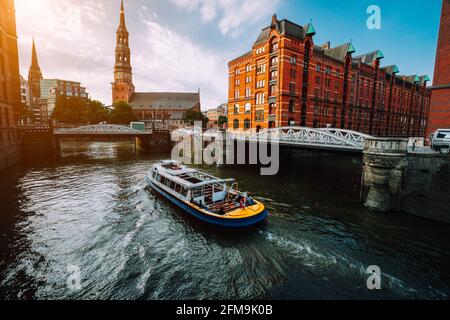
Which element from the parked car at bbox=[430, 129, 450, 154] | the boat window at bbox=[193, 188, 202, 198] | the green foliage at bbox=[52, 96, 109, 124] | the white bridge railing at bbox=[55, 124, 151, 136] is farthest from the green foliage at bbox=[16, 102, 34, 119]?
the parked car at bbox=[430, 129, 450, 154]

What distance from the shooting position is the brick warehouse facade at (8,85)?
28.8 metres

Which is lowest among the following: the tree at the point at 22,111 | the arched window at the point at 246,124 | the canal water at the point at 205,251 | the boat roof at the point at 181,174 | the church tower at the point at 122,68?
the canal water at the point at 205,251

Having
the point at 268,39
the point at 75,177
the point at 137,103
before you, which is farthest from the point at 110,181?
the point at 137,103

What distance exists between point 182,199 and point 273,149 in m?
21.5

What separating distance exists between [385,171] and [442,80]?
15165 millimetres

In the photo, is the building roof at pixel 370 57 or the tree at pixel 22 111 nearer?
the tree at pixel 22 111

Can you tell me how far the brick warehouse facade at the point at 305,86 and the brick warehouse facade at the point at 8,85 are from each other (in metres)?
38.6

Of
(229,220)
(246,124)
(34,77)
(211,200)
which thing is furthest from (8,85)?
(34,77)

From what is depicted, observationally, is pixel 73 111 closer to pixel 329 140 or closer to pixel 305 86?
pixel 305 86

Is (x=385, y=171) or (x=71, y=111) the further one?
(x=71, y=111)

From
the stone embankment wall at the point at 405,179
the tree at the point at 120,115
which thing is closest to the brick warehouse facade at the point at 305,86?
the stone embankment wall at the point at 405,179

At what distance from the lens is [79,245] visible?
38.4ft

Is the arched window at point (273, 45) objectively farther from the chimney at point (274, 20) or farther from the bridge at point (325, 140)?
the bridge at point (325, 140)

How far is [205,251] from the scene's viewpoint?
447 inches
